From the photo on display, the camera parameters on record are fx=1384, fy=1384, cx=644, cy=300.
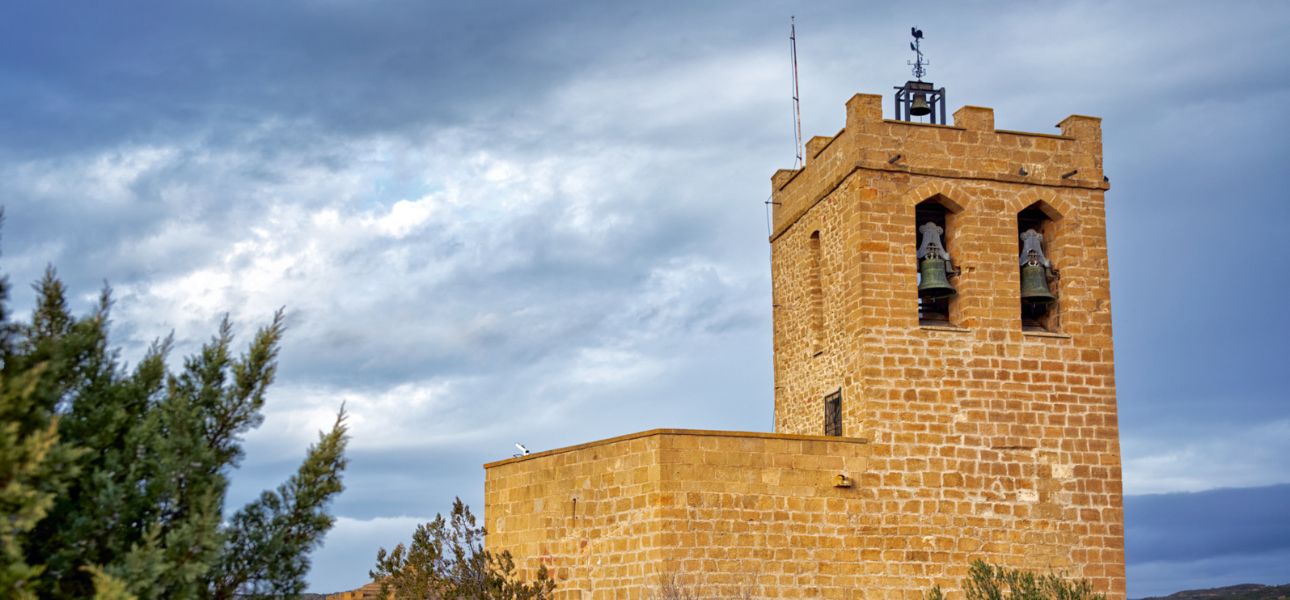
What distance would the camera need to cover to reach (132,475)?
929cm

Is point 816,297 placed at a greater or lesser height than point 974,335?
greater

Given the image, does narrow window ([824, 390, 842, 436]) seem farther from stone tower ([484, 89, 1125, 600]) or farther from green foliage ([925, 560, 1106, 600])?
green foliage ([925, 560, 1106, 600])

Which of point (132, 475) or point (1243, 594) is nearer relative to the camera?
point (132, 475)

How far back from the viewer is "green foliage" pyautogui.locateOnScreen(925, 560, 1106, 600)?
Result: 52.6ft

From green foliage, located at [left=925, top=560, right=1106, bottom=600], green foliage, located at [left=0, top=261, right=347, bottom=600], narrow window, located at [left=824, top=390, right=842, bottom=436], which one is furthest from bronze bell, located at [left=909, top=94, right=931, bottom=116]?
green foliage, located at [left=0, top=261, right=347, bottom=600]

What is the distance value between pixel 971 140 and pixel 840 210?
2087mm

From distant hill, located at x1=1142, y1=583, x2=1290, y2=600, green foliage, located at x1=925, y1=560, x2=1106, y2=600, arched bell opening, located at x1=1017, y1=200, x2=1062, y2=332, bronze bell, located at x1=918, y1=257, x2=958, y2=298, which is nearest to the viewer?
green foliage, located at x1=925, y1=560, x2=1106, y2=600

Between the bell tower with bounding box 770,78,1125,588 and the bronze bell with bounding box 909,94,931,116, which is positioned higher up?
the bronze bell with bounding box 909,94,931,116

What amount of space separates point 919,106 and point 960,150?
1487mm

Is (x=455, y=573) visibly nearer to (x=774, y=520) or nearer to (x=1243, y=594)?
(x=774, y=520)

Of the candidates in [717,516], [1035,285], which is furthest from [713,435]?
[1035,285]

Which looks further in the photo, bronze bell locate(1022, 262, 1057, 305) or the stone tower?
bronze bell locate(1022, 262, 1057, 305)

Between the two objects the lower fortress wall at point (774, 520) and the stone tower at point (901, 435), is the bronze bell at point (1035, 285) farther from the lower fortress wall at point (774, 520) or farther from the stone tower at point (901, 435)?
the lower fortress wall at point (774, 520)

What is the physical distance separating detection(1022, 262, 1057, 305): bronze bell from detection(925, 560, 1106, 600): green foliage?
12.8 ft
